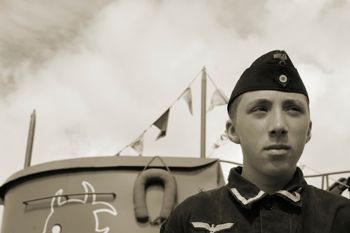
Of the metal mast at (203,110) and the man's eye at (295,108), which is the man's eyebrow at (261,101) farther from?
the metal mast at (203,110)

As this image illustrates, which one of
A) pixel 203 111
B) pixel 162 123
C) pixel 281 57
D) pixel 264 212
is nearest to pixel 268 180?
pixel 264 212

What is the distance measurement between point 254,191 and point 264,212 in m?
0.08

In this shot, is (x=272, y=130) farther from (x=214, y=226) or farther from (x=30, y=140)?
(x=30, y=140)

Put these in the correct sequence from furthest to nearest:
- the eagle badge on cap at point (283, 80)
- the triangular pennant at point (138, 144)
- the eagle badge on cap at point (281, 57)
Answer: the triangular pennant at point (138, 144), the eagle badge on cap at point (281, 57), the eagle badge on cap at point (283, 80)

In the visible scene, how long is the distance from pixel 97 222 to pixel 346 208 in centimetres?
438

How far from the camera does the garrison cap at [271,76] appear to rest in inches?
80.0

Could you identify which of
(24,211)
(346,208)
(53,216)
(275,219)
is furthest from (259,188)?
(24,211)

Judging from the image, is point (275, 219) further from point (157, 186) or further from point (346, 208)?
point (157, 186)

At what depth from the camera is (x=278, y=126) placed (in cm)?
191

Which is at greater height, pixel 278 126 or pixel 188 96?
pixel 188 96

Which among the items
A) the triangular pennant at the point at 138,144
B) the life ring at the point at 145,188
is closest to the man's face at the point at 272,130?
the life ring at the point at 145,188

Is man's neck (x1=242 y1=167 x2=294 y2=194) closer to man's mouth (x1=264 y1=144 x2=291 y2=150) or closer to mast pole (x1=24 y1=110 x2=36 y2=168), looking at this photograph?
man's mouth (x1=264 y1=144 x2=291 y2=150)

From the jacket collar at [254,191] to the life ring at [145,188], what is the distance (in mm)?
4005

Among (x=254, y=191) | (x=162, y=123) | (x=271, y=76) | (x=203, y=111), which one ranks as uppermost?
(x=162, y=123)
